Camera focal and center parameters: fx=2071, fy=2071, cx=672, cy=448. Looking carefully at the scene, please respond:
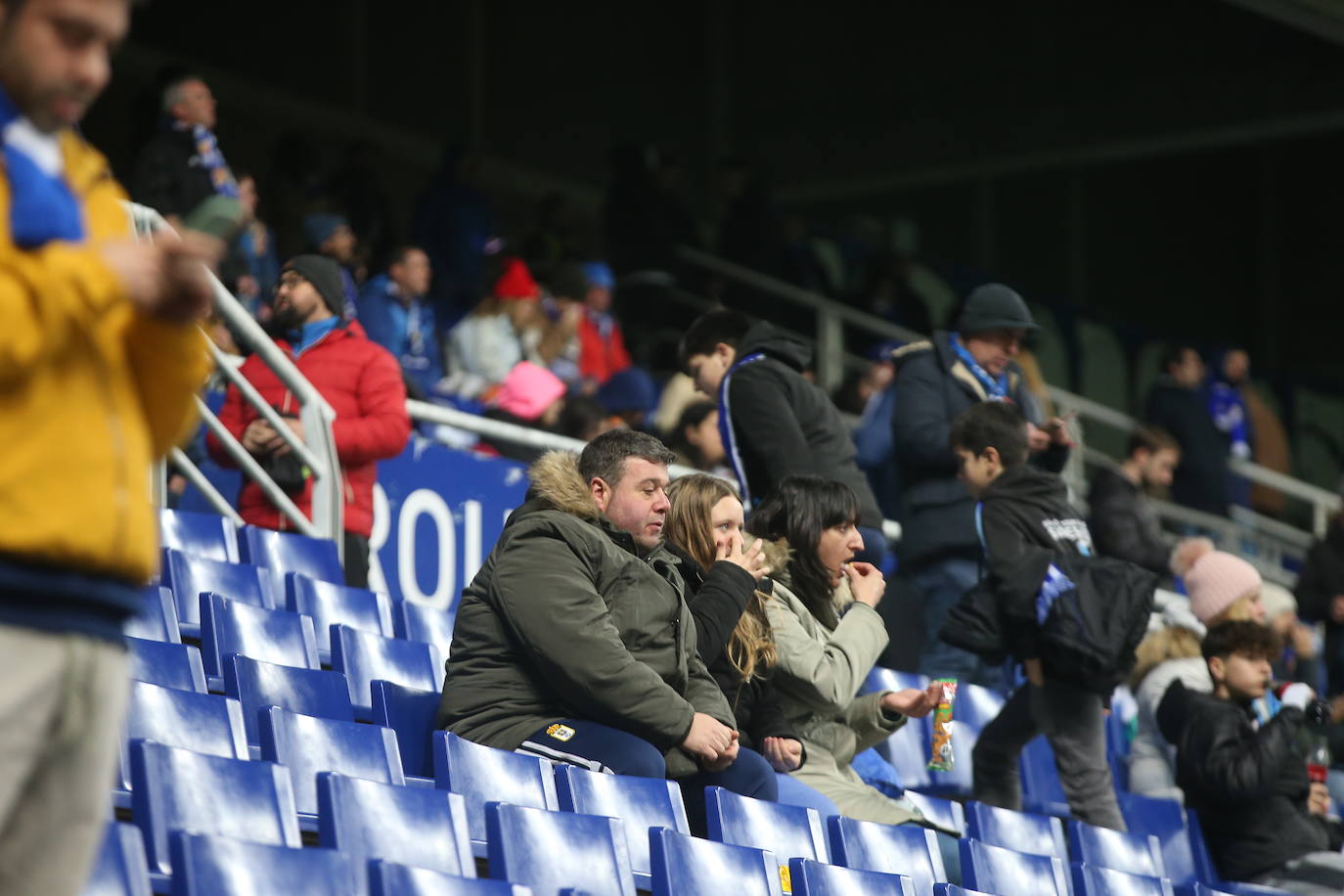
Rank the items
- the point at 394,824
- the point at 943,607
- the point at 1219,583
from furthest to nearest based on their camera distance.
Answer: the point at 1219,583, the point at 943,607, the point at 394,824

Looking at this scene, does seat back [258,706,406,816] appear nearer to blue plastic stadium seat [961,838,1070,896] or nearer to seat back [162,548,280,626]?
seat back [162,548,280,626]

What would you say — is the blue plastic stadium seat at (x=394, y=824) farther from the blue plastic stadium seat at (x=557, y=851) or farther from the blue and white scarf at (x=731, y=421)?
the blue and white scarf at (x=731, y=421)

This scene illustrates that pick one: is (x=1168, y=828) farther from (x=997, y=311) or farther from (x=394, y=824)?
(x=394, y=824)

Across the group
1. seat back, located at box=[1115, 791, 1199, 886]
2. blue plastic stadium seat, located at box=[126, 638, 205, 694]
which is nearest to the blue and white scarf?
seat back, located at box=[1115, 791, 1199, 886]

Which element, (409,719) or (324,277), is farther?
(324,277)

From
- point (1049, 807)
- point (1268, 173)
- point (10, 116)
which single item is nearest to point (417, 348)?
point (1049, 807)

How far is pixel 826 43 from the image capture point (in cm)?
1638

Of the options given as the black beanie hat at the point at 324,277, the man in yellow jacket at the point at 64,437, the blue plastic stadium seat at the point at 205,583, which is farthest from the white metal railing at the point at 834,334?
the man in yellow jacket at the point at 64,437

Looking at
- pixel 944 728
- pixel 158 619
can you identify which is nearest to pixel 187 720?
pixel 158 619

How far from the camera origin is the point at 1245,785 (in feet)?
20.1

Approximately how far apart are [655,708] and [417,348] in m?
4.63

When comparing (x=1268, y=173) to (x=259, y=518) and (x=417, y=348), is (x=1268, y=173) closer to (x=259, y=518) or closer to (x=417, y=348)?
(x=417, y=348)

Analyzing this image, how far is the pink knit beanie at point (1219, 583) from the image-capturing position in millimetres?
7152

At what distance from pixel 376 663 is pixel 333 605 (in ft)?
1.76
